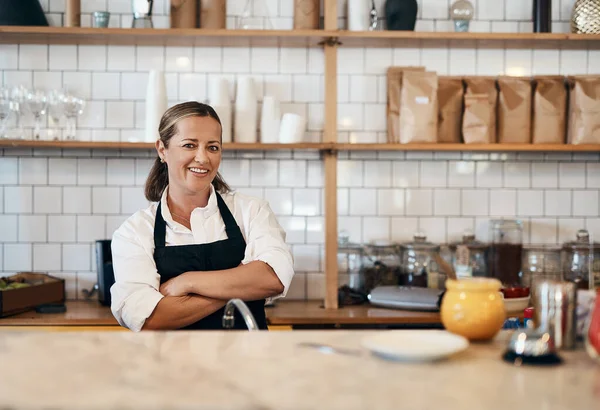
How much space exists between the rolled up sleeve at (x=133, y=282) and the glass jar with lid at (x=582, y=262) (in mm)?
2229

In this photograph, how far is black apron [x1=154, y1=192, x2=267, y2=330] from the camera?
2.72 meters

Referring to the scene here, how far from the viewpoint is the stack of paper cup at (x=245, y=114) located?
3770 mm

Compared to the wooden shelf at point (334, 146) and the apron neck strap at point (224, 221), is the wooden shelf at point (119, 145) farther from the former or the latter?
the apron neck strap at point (224, 221)

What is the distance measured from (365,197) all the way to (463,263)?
2.01ft

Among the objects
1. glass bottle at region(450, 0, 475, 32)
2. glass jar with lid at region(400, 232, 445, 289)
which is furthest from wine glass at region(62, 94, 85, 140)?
glass bottle at region(450, 0, 475, 32)

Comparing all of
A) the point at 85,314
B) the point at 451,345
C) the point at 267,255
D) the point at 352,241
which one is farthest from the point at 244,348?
the point at 352,241

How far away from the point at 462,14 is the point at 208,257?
6.51 ft

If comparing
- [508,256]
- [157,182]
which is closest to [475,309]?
[157,182]

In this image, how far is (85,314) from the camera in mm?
3488

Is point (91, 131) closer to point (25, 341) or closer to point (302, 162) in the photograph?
point (302, 162)

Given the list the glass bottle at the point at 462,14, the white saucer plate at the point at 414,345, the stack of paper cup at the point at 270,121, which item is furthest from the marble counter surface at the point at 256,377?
the glass bottle at the point at 462,14

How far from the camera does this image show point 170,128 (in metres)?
2.82

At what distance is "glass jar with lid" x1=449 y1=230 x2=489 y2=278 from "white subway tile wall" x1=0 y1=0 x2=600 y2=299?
0.16 metres

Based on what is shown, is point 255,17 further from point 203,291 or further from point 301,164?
point 203,291
